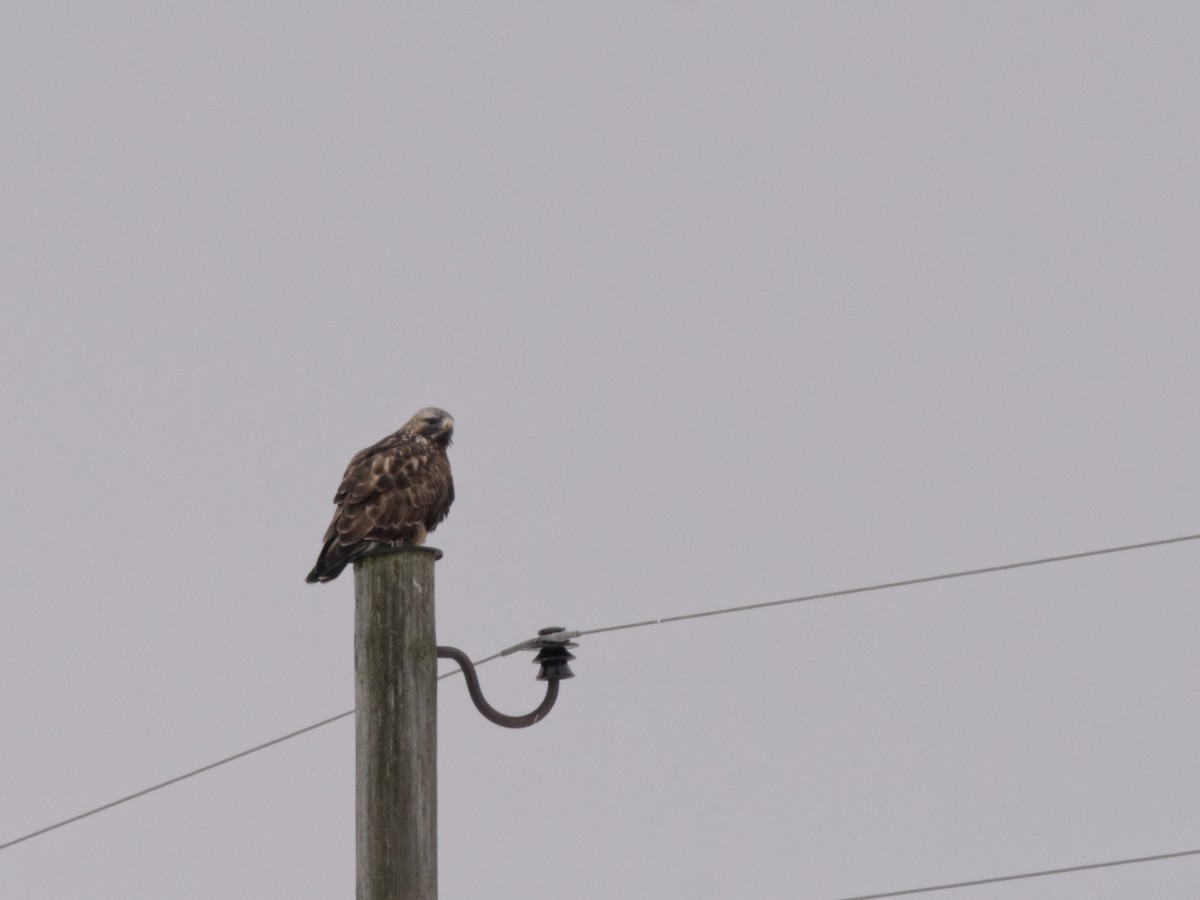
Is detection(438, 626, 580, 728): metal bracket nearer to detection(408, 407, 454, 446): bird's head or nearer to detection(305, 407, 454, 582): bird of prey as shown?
detection(305, 407, 454, 582): bird of prey

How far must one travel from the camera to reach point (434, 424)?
30.9ft

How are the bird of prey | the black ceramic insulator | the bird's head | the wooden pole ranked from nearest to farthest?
the wooden pole
the black ceramic insulator
the bird of prey
the bird's head

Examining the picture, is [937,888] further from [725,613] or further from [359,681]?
[359,681]

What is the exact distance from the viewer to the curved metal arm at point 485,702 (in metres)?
5.57

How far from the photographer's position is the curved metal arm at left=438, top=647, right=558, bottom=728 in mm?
5570

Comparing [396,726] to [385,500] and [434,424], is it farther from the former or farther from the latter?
[434,424]

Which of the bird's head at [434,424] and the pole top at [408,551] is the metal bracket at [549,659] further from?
the bird's head at [434,424]

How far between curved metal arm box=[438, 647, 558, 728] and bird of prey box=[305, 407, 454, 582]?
4.21ft

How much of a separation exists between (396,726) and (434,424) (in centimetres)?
427

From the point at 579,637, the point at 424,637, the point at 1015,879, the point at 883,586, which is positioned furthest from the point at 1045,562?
the point at 424,637

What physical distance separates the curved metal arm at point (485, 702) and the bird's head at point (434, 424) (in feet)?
11.0

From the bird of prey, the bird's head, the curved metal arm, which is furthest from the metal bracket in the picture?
the bird's head

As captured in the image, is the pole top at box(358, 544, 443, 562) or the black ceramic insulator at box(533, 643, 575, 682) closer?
the pole top at box(358, 544, 443, 562)

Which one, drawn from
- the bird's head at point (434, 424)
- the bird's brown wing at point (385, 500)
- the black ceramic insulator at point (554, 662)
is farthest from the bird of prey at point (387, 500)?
the black ceramic insulator at point (554, 662)
